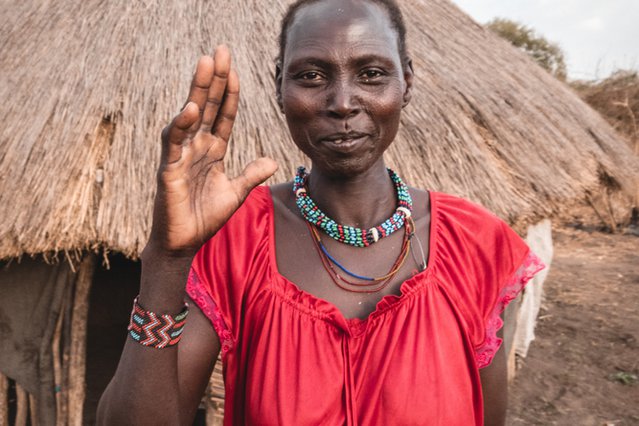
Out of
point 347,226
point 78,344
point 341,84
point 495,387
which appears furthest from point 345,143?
point 78,344

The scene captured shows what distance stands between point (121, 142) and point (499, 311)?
6.93ft

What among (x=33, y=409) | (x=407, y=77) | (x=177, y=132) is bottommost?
(x=33, y=409)

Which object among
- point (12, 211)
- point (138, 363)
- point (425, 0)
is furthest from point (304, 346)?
point (425, 0)

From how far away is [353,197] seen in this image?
1384mm

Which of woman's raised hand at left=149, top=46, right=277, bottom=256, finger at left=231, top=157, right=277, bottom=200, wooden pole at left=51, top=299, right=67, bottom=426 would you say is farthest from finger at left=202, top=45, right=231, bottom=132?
wooden pole at left=51, top=299, right=67, bottom=426

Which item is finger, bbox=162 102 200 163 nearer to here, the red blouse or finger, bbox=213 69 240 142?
finger, bbox=213 69 240 142

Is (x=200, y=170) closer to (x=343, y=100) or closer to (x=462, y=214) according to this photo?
(x=343, y=100)

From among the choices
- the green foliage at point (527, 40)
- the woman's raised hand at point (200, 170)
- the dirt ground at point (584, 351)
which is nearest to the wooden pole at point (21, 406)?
the woman's raised hand at point (200, 170)

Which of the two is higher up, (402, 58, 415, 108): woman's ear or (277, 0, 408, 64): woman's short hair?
(277, 0, 408, 64): woman's short hair

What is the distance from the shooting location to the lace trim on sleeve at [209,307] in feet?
3.94

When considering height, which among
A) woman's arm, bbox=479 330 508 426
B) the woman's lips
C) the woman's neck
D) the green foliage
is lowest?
woman's arm, bbox=479 330 508 426

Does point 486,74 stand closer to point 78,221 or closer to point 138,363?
point 78,221

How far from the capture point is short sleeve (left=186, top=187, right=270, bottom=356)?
3.98 ft

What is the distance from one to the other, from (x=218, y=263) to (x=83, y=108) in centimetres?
198
